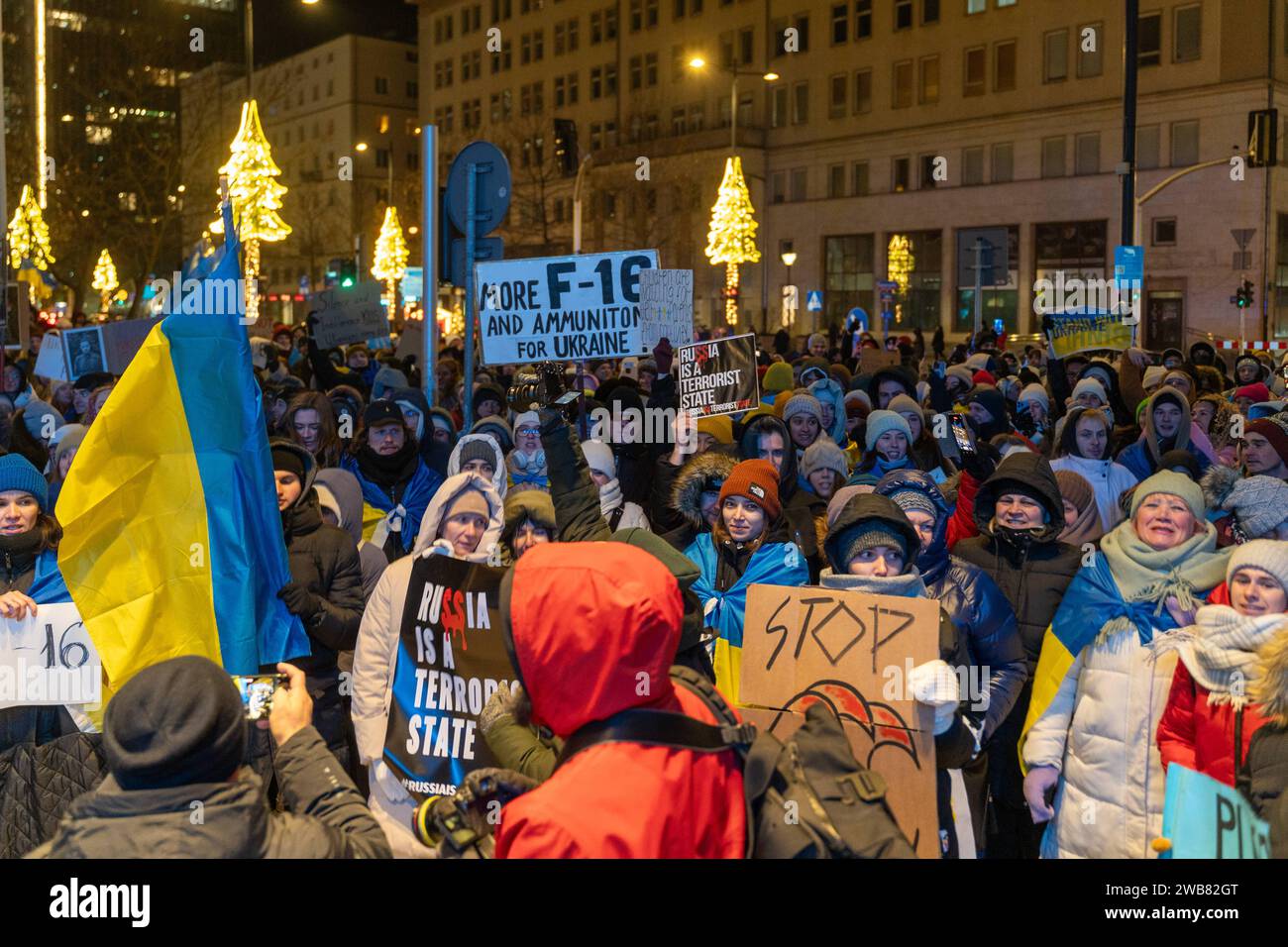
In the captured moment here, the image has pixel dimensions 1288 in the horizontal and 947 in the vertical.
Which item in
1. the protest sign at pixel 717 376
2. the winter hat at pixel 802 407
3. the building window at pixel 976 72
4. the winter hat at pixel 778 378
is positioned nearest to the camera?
the protest sign at pixel 717 376

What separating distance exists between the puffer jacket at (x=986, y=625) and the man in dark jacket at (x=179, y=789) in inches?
107

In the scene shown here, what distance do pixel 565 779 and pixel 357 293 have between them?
12.6m

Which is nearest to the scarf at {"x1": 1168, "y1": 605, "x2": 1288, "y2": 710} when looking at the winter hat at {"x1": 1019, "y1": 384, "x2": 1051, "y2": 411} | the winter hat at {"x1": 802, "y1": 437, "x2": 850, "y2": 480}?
the winter hat at {"x1": 802, "y1": 437, "x2": 850, "y2": 480}

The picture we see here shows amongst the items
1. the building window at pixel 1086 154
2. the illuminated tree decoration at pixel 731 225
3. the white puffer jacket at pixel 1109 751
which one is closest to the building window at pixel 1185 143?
the building window at pixel 1086 154

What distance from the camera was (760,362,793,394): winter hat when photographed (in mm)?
13523

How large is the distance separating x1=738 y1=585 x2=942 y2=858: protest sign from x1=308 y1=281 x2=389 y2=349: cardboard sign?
10.7 metres

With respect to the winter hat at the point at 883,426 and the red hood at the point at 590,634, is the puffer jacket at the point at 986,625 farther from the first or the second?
the winter hat at the point at 883,426

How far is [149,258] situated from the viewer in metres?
29.4

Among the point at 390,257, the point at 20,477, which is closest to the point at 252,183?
the point at 20,477

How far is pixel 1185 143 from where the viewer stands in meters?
48.2

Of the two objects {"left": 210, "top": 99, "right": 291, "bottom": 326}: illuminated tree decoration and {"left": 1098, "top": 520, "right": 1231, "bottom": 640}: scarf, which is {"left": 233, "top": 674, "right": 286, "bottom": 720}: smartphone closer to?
{"left": 1098, "top": 520, "right": 1231, "bottom": 640}: scarf

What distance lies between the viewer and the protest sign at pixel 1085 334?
14930 millimetres
